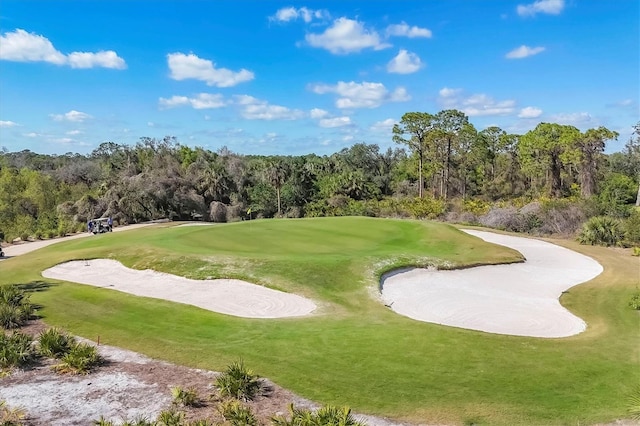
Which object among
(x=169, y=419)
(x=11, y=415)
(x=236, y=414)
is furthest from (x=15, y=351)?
(x=236, y=414)

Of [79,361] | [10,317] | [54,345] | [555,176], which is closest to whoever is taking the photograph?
[79,361]

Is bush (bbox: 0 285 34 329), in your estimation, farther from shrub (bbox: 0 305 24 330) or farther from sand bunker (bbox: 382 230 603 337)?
sand bunker (bbox: 382 230 603 337)

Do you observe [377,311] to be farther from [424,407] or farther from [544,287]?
[544,287]

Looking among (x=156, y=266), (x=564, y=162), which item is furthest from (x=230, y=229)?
(x=564, y=162)

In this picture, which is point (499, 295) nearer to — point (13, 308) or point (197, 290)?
point (197, 290)

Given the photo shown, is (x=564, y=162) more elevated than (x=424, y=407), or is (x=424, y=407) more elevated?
(x=564, y=162)

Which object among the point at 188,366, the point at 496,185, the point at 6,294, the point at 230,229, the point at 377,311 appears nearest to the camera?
the point at 188,366
